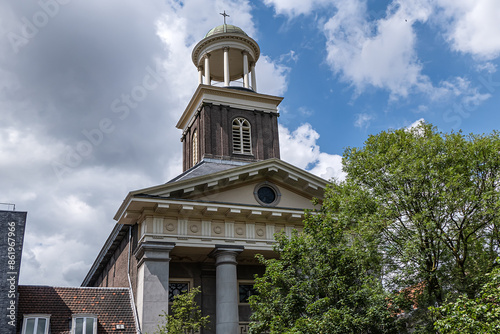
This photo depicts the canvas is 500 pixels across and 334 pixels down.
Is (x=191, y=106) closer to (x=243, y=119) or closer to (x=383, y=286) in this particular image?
(x=243, y=119)

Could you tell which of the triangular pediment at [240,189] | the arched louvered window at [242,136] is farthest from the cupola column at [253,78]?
the triangular pediment at [240,189]

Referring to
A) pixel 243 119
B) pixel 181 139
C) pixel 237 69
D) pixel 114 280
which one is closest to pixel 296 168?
pixel 243 119

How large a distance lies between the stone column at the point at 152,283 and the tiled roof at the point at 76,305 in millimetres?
943

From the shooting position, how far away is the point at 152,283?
21203mm

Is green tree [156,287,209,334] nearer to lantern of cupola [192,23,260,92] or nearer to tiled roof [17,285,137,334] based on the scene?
tiled roof [17,285,137,334]

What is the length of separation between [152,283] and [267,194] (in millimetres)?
7437

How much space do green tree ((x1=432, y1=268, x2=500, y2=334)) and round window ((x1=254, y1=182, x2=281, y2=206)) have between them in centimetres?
1316

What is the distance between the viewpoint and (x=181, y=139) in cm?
3819

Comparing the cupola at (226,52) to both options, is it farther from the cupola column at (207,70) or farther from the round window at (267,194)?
the round window at (267,194)

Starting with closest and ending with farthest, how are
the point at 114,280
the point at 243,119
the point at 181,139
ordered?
the point at 114,280 → the point at 243,119 → the point at 181,139

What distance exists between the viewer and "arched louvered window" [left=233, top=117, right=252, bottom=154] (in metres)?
32.6

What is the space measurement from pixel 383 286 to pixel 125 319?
1143 centimetres

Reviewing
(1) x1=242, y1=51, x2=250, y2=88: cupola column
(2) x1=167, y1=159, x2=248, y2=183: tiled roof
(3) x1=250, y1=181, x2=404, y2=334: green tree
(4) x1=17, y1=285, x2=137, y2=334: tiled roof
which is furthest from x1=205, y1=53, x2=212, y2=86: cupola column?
(3) x1=250, y1=181, x2=404, y2=334: green tree

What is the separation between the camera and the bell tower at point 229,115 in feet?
106
